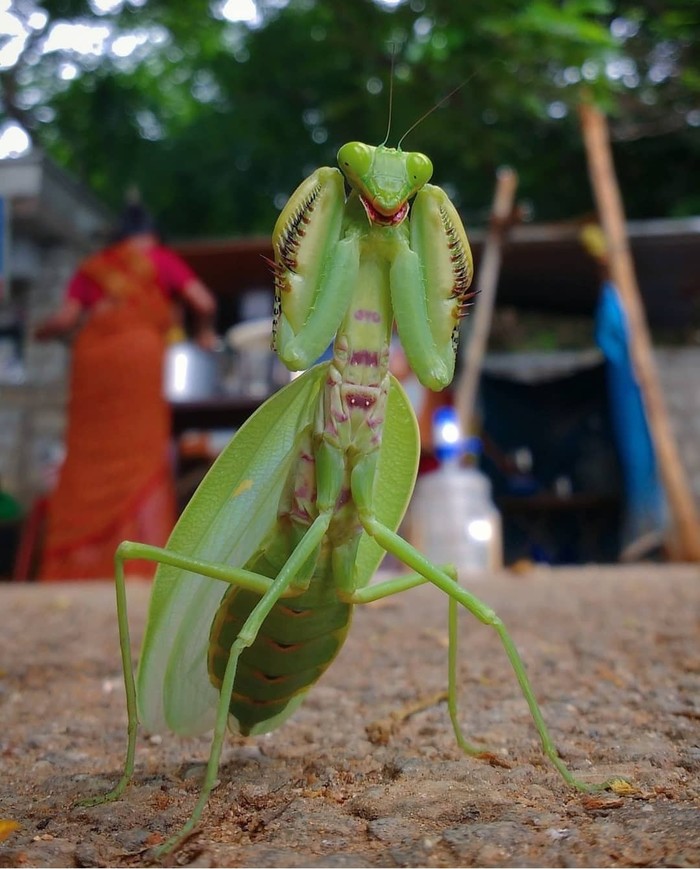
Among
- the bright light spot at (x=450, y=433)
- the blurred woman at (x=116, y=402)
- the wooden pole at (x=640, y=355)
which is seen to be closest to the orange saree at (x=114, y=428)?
the blurred woman at (x=116, y=402)

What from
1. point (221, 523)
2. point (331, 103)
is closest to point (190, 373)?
point (331, 103)

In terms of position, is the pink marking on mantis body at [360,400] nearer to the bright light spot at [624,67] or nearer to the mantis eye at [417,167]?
the mantis eye at [417,167]

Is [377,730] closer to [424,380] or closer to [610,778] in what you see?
[610,778]

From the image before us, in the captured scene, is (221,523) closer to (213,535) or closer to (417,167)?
(213,535)

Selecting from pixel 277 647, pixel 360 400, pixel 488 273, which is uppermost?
pixel 488 273

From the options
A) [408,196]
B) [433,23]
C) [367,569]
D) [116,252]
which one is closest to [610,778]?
[367,569]

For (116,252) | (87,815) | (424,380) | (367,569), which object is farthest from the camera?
(116,252)
